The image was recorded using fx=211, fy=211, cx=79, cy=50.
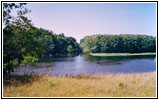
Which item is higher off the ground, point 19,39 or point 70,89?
point 19,39

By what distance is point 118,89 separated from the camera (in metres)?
5.46

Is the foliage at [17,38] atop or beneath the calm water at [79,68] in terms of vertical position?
atop

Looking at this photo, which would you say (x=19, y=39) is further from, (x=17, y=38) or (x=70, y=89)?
(x=70, y=89)

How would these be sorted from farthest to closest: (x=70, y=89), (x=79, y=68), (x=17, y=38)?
(x=79, y=68), (x=17, y=38), (x=70, y=89)

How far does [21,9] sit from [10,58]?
1524mm

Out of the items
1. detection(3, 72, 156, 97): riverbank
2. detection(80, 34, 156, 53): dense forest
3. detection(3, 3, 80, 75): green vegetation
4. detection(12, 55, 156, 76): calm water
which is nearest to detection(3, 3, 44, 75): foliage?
detection(3, 3, 80, 75): green vegetation

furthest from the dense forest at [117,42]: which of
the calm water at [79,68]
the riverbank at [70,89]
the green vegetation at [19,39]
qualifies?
the riverbank at [70,89]

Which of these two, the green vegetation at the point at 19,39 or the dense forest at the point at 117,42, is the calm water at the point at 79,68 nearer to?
the dense forest at the point at 117,42

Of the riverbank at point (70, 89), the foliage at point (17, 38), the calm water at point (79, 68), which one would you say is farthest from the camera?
the calm water at point (79, 68)

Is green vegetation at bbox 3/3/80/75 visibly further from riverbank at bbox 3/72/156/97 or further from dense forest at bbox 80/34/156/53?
dense forest at bbox 80/34/156/53

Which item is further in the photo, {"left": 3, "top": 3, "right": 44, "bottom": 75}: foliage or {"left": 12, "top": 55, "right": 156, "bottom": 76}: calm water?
{"left": 12, "top": 55, "right": 156, "bottom": 76}: calm water

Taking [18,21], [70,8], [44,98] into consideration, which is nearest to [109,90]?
[44,98]


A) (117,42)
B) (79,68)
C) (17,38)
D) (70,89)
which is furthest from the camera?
(79,68)

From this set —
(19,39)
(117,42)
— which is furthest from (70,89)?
(117,42)
